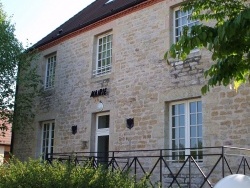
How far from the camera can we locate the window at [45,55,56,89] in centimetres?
1448

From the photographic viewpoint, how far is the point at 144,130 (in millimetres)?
10164

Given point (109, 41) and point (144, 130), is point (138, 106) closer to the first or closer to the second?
point (144, 130)

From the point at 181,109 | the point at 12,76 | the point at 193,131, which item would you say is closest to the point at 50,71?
the point at 12,76

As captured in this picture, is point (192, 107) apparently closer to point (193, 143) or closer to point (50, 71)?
point (193, 143)

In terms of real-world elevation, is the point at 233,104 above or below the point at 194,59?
below

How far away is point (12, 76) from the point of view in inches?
537

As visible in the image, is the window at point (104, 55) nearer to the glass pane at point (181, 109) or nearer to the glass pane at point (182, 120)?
the glass pane at point (181, 109)

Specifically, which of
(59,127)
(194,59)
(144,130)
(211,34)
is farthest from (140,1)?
(211,34)

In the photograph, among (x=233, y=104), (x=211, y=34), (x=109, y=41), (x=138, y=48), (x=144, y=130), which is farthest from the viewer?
(x=109, y=41)

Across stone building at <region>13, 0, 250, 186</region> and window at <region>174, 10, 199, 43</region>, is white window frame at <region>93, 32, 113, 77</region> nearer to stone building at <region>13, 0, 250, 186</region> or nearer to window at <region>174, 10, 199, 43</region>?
stone building at <region>13, 0, 250, 186</region>

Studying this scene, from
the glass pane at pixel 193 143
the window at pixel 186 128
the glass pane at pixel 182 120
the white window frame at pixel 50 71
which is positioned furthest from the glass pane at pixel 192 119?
the white window frame at pixel 50 71

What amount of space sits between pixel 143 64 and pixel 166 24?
125 cm

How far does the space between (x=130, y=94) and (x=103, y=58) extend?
2.14m

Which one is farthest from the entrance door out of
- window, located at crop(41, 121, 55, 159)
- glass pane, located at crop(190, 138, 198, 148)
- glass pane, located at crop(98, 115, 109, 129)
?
glass pane, located at crop(190, 138, 198, 148)
